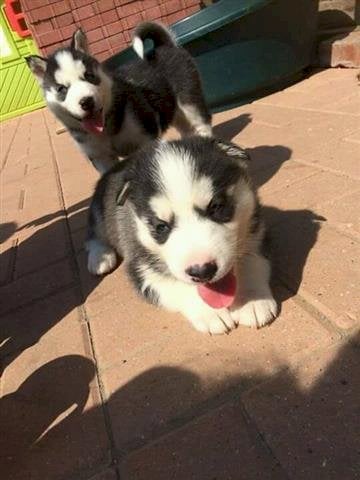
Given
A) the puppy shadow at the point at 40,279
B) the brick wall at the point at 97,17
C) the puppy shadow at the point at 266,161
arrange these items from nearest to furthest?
the puppy shadow at the point at 40,279
the puppy shadow at the point at 266,161
the brick wall at the point at 97,17

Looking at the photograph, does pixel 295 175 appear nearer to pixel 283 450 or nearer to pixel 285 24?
pixel 283 450

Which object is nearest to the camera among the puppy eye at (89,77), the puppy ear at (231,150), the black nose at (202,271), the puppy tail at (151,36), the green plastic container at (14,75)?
the black nose at (202,271)

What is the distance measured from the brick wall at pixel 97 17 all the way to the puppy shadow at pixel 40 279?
5.91m

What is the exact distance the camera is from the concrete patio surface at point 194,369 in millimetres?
1465

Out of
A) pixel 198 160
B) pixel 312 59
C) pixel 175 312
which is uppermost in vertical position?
pixel 198 160

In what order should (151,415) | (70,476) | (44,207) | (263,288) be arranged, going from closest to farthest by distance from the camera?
(70,476) < (151,415) < (263,288) < (44,207)

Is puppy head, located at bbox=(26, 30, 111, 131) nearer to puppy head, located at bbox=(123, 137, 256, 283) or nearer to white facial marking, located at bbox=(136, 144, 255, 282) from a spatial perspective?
puppy head, located at bbox=(123, 137, 256, 283)

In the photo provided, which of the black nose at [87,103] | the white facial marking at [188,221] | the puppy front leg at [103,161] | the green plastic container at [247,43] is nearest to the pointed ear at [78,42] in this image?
the black nose at [87,103]

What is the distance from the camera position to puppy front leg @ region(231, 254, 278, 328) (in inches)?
75.2

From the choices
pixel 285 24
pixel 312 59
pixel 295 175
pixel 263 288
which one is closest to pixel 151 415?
pixel 263 288

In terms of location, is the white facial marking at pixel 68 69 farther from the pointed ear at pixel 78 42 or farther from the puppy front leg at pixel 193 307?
the puppy front leg at pixel 193 307

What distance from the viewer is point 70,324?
7.88ft

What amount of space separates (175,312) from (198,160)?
77 centimetres

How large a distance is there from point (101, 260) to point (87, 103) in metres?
1.69
